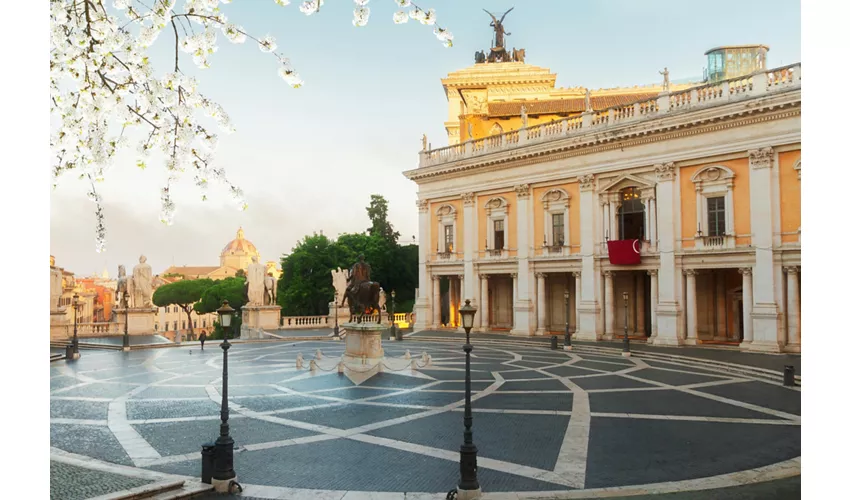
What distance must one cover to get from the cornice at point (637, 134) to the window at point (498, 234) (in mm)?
3419

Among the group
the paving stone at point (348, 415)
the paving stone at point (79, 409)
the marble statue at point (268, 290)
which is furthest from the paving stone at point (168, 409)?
the marble statue at point (268, 290)

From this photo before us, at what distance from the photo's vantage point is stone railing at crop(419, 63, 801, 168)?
2247cm

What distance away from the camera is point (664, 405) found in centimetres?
1305

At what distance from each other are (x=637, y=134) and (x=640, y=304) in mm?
9122

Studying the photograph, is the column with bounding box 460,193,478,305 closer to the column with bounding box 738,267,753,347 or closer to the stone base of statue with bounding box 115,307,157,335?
the column with bounding box 738,267,753,347

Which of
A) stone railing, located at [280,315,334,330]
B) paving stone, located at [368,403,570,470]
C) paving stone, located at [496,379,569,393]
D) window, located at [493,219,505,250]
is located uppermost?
window, located at [493,219,505,250]

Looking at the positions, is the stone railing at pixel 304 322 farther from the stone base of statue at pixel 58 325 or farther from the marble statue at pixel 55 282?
the marble statue at pixel 55 282

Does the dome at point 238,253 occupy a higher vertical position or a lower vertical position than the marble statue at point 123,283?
higher

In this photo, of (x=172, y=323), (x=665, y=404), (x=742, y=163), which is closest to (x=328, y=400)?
(x=665, y=404)

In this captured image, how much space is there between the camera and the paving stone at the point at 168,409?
40.4 feet

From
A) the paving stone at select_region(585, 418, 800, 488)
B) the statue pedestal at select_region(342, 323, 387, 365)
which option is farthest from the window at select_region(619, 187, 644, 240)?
the paving stone at select_region(585, 418, 800, 488)

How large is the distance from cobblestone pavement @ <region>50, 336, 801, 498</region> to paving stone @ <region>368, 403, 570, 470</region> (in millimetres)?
40

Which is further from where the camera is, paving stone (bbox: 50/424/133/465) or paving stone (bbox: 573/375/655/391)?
paving stone (bbox: 573/375/655/391)
